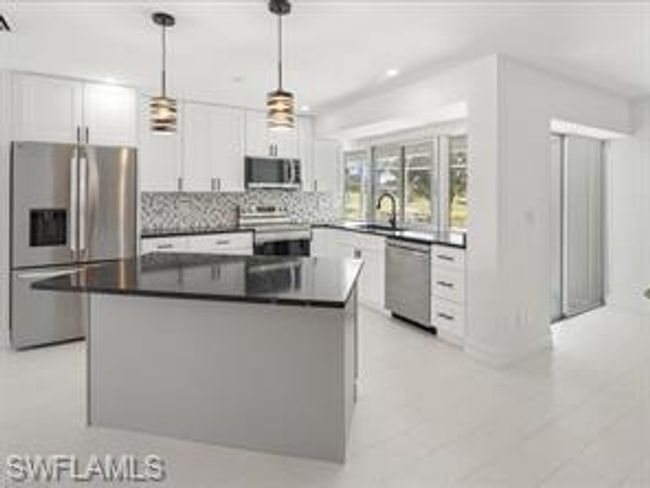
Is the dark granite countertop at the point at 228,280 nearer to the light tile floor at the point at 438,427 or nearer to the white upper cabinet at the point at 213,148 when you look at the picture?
the light tile floor at the point at 438,427

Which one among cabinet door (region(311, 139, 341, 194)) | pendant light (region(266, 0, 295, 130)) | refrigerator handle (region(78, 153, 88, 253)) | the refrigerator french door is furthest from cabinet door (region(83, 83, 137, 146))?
the refrigerator french door

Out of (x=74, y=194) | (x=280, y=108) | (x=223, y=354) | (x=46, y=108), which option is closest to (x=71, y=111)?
(x=46, y=108)

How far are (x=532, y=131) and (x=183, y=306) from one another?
3.19 m

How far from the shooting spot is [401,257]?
4848mm

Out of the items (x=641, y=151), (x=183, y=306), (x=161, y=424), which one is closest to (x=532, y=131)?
(x=641, y=151)

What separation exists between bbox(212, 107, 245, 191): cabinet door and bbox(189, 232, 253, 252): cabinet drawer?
62cm

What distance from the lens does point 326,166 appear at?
257 inches

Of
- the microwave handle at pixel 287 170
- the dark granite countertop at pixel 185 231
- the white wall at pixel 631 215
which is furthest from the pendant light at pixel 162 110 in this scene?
the white wall at pixel 631 215

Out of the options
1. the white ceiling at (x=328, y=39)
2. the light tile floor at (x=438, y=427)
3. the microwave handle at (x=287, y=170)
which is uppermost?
the white ceiling at (x=328, y=39)

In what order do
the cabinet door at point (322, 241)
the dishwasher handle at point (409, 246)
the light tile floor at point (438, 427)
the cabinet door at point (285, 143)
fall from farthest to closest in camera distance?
Result: 1. the cabinet door at point (322, 241)
2. the cabinet door at point (285, 143)
3. the dishwasher handle at point (409, 246)
4. the light tile floor at point (438, 427)

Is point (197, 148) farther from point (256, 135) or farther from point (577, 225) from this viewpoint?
point (577, 225)

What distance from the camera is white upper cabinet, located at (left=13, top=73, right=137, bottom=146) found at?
4148 mm

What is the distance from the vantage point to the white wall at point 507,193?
12.0 ft

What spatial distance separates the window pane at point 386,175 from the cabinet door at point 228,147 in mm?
1912
